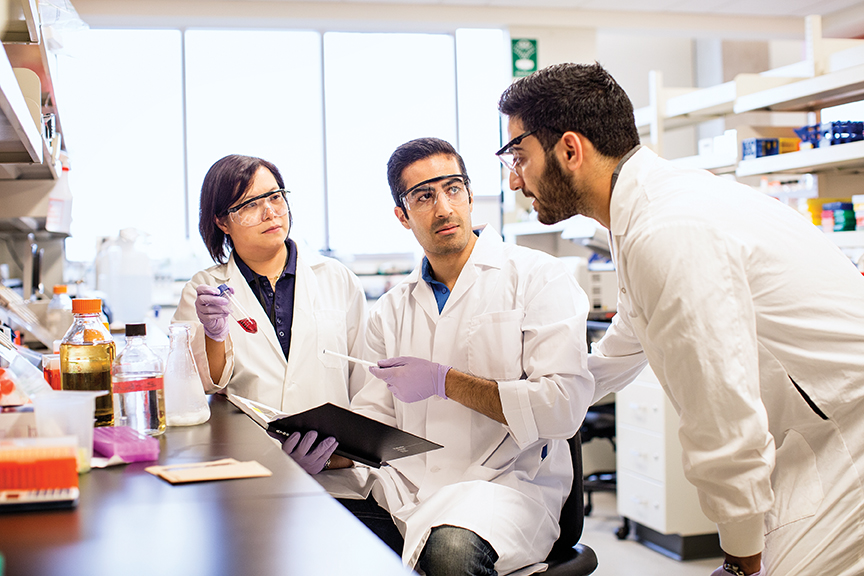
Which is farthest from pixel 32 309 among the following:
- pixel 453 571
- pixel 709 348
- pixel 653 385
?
pixel 709 348

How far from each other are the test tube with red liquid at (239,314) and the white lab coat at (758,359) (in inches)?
35.0

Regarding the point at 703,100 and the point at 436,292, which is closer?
the point at 436,292

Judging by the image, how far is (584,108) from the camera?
4.24 feet

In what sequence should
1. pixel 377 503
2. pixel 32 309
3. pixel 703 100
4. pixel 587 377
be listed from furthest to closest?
pixel 703 100, pixel 32 309, pixel 377 503, pixel 587 377

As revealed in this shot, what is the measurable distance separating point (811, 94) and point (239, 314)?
2.39 meters

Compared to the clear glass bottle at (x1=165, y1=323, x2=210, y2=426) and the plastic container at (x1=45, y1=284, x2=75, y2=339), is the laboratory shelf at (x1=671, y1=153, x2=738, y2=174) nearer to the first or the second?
the clear glass bottle at (x1=165, y1=323, x2=210, y2=426)

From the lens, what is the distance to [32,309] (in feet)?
9.39

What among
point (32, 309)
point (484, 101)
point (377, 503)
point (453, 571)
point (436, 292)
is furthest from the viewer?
point (484, 101)

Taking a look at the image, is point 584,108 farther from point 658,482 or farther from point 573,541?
point 658,482

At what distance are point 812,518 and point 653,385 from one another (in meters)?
1.89

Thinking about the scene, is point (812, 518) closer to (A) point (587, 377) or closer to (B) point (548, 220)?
(A) point (587, 377)

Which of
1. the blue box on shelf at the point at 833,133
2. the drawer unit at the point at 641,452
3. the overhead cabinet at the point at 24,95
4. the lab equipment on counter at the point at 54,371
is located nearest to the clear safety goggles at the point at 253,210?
the overhead cabinet at the point at 24,95

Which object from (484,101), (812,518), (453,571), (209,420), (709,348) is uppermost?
(484,101)

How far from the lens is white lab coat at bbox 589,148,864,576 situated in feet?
3.34
